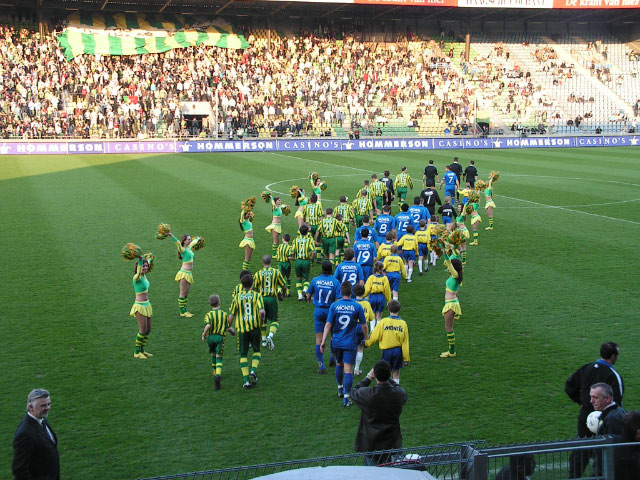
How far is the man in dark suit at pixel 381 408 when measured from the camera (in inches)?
A: 295

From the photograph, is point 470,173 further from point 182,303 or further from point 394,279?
point 182,303

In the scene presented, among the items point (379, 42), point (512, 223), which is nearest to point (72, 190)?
point (512, 223)

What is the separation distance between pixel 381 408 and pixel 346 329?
9.18 ft

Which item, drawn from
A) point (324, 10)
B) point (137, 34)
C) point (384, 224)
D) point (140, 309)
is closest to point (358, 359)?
point (140, 309)

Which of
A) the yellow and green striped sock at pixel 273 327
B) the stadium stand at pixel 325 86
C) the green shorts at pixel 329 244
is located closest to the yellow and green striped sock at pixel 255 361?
the yellow and green striped sock at pixel 273 327

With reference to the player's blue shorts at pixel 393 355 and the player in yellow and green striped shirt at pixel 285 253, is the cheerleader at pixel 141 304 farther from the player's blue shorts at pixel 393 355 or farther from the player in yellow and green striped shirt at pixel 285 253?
the player's blue shorts at pixel 393 355

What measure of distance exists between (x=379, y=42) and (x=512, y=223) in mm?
43875

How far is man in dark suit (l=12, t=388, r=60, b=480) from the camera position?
6422mm

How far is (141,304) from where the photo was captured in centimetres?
1207

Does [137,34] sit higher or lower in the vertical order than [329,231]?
higher

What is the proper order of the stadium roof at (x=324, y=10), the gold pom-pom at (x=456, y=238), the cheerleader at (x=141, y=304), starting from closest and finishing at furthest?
the cheerleader at (x=141, y=304)
the gold pom-pom at (x=456, y=238)
the stadium roof at (x=324, y=10)

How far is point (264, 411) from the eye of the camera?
32.7ft

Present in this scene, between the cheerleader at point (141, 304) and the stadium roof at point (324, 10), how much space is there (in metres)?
46.2

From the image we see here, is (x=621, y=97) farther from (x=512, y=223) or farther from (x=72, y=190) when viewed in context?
(x=72, y=190)
